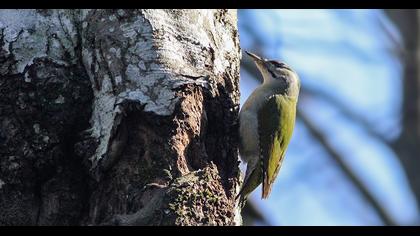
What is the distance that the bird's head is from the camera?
238 inches

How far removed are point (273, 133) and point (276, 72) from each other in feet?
2.46

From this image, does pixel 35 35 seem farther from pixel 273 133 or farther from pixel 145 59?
pixel 273 133

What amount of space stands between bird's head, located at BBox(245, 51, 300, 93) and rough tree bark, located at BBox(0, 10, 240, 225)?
5.44 feet

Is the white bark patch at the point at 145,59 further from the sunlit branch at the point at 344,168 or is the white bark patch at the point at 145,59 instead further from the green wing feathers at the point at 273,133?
the sunlit branch at the point at 344,168

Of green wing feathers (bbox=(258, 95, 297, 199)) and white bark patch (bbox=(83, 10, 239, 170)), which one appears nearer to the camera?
white bark patch (bbox=(83, 10, 239, 170))

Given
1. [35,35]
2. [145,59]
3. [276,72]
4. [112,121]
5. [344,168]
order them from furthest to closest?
1. [344,168]
2. [276,72]
3. [35,35]
4. [145,59]
5. [112,121]

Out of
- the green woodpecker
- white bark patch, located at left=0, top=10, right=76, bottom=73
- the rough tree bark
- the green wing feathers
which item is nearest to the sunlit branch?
the green woodpecker

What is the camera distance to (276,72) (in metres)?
6.06

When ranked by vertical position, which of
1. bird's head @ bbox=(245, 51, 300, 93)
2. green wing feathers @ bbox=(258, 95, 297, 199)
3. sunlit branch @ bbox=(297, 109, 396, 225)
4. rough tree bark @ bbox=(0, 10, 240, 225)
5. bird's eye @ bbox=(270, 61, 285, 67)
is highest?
rough tree bark @ bbox=(0, 10, 240, 225)

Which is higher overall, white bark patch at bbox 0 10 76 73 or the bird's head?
white bark patch at bbox 0 10 76 73

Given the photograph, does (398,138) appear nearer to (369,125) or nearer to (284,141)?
(369,125)

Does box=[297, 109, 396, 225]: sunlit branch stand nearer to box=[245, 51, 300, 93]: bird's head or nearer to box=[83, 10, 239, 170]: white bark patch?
box=[245, 51, 300, 93]: bird's head

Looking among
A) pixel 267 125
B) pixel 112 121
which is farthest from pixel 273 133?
pixel 112 121
